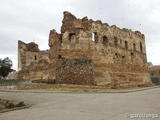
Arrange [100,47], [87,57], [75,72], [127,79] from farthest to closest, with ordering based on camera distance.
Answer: [127,79] < [100,47] < [87,57] < [75,72]

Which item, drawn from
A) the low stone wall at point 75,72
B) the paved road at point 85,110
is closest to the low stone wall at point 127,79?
the low stone wall at point 75,72

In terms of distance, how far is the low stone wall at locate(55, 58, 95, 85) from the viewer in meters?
20.2

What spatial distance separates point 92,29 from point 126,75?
366 inches

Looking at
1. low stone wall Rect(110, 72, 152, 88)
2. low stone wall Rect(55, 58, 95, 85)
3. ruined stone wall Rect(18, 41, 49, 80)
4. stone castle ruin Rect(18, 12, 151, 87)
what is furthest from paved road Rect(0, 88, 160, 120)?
ruined stone wall Rect(18, 41, 49, 80)

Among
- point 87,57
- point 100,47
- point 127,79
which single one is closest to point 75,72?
point 87,57

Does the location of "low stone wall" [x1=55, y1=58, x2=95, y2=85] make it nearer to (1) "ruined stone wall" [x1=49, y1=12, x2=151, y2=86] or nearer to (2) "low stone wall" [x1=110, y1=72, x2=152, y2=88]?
(1) "ruined stone wall" [x1=49, y1=12, x2=151, y2=86]

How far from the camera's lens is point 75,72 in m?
20.3

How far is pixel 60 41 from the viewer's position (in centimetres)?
2333

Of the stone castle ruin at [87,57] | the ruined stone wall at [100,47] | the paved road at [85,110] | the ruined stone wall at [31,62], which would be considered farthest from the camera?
the ruined stone wall at [31,62]

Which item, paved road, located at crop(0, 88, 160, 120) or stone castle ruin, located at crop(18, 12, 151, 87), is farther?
→ stone castle ruin, located at crop(18, 12, 151, 87)

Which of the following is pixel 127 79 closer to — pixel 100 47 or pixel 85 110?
pixel 100 47

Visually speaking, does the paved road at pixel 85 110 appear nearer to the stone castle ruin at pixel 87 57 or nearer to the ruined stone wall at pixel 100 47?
the stone castle ruin at pixel 87 57

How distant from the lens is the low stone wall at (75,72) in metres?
20.2

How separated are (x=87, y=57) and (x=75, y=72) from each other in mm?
3048
